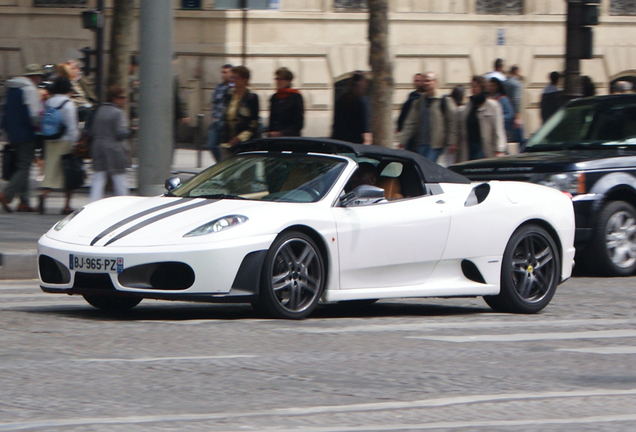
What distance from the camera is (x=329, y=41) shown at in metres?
28.2

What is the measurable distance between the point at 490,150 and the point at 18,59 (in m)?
16.1

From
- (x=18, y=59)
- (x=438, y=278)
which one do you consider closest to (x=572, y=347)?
(x=438, y=278)

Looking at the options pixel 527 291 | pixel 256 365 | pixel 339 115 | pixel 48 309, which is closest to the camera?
pixel 256 365

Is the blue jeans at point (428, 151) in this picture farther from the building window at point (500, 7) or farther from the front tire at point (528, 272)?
the building window at point (500, 7)

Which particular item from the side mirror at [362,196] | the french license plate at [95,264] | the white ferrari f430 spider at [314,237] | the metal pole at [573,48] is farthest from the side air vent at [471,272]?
the metal pole at [573,48]

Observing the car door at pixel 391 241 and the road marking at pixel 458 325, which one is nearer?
the road marking at pixel 458 325

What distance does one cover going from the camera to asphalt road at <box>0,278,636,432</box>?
498cm

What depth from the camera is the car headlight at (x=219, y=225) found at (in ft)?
24.3

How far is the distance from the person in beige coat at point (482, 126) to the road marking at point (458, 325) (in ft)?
23.2

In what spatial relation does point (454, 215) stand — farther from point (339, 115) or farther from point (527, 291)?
point (339, 115)

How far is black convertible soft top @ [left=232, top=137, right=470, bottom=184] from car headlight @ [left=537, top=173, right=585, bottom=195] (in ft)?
8.45

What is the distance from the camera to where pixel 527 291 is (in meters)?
8.88

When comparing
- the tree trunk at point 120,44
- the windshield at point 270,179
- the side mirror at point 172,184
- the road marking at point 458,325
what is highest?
the tree trunk at point 120,44

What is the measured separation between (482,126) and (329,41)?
43.3ft
